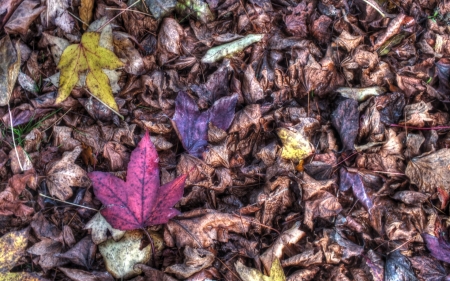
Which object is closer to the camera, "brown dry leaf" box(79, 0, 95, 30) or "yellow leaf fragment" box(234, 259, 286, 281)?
"yellow leaf fragment" box(234, 259, 286, 281)

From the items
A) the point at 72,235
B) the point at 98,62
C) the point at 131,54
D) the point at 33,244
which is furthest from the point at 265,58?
the point at 33,244

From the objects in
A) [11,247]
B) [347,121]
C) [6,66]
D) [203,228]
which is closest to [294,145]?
[347,121]

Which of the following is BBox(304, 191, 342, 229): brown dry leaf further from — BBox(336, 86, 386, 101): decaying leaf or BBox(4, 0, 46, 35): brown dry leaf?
BBox(4, 0, 46, 35): brown dry leaf

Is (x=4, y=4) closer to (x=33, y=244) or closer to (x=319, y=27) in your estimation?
(x=33, y=244)

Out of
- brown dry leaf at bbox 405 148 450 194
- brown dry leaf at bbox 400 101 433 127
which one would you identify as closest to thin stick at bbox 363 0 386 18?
brown dry leaf at bbox 400 101 433 127

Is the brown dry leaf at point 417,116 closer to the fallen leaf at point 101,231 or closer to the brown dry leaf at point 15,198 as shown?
the fallen leaf at point 101,231
